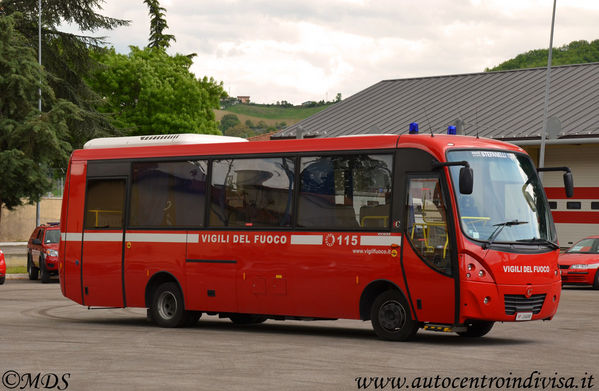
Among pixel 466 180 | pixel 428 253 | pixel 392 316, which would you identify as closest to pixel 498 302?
pixel 428 253

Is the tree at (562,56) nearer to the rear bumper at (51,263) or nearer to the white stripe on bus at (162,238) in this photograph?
the rear bumper at (51,263)

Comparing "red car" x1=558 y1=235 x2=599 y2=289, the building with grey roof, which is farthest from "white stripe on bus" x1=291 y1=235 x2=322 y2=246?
the building with grey roof

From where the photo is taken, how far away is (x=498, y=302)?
1423cm

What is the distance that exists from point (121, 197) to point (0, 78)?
75.3ft

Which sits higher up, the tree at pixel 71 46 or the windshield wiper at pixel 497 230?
the tree at pixel 71 46

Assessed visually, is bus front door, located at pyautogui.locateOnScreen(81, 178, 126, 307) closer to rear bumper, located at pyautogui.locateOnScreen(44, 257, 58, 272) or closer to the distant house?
rear bumper, located at pyautogui.locateOnScreen(44, 257, 58, 272)

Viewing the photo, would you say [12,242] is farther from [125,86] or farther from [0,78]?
[0,78]

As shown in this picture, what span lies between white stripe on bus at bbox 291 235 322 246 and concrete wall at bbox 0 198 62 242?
56.5m

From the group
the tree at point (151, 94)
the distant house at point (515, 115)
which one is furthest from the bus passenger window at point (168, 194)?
the tree at point (151, 94)

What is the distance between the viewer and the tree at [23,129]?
39344 millimetres

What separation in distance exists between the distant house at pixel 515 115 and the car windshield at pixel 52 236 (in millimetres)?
13617

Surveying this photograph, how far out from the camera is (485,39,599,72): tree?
89188 mm

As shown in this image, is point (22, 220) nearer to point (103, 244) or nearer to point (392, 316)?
point (103, 244)

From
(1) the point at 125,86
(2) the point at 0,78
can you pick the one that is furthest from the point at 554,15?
(1) the point at 125,86
